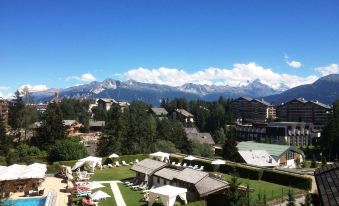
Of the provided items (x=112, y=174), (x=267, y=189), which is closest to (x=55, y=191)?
(x=112, y=174)

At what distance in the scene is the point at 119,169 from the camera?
5003 cm

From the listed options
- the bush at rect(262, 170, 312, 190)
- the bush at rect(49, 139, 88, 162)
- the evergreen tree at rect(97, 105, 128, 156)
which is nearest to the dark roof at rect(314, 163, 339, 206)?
the bush at rect(262, 170, 312, 190)

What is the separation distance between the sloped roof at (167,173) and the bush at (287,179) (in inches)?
455

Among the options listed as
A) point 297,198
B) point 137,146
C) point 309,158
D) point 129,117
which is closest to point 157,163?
point 297,198

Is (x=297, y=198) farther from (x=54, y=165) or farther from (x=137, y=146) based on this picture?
(x=137, y=146)

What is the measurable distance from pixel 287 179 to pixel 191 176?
1240 cm

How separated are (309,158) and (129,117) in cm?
3940

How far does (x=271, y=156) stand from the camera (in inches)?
2359

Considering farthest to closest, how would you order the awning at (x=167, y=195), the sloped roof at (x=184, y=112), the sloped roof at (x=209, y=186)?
the sloped roof at (x=184, y=112) → the sloped roof at (x=209, y=186) → the awning at (x=167, y=195)

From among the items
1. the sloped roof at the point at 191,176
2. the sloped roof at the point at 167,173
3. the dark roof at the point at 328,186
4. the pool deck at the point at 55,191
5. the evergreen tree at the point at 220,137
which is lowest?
the evergreen tree at the point at 220,137

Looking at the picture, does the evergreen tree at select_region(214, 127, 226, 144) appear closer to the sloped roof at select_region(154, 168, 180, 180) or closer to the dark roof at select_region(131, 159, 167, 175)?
the dark roof at select_region(131, 159, 167, 175)

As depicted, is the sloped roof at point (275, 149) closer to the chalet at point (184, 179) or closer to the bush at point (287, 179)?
the bush at point (287, 179)

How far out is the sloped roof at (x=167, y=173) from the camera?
35250mm

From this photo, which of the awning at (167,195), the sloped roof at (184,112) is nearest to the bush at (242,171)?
the awning at (167,195)
